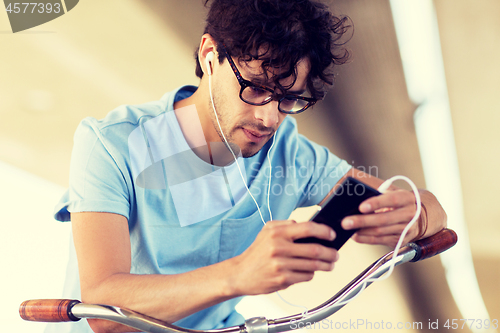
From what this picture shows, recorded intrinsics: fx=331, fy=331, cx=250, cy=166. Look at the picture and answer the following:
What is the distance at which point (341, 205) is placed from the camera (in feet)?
2.00

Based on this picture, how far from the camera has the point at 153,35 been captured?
1.37 metres

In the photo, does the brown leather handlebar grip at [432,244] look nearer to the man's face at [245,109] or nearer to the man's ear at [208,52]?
the man's face at [245,109]

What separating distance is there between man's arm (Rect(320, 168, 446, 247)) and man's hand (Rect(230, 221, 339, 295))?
0.08 m

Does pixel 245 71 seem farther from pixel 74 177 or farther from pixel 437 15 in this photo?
pixel 437 15

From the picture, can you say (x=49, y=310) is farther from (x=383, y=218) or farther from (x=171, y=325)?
(x=383, y=218)

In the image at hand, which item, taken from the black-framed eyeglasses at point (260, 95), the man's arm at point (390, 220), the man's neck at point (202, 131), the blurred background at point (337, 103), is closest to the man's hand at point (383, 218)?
the man's arm at point (390, 220)

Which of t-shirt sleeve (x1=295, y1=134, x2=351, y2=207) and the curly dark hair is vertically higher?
the curly dark hair

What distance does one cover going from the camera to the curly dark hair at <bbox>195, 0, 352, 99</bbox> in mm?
851

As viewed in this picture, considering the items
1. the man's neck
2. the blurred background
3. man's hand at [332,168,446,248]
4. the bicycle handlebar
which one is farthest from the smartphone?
the blurred background

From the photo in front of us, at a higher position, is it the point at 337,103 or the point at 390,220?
the point at 337,103

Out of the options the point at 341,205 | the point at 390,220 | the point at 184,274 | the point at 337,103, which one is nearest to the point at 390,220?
the point at 390,220

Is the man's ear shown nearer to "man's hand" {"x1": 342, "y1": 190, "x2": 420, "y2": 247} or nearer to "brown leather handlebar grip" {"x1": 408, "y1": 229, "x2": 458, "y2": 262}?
"man's hand" {"x1": 342, "y1": 190, "x2": 420, "y2": 247}

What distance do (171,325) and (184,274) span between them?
10 cm

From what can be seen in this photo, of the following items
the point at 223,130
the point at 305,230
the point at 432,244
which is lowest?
the point at 432,244
